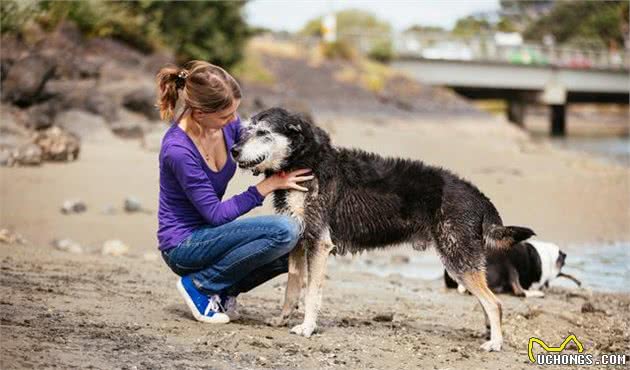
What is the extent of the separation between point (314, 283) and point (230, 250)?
62 cm

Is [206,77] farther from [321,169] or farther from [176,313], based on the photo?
[176,313]

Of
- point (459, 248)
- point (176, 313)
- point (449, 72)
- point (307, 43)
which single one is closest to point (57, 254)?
point (176, 313)

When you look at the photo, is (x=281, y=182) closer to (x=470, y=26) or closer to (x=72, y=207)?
(x=72, y=207)

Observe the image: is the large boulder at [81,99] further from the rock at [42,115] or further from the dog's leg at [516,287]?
the dog's leg at [516,287]

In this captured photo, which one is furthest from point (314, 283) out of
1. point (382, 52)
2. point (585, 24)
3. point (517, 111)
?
point (585, 24)

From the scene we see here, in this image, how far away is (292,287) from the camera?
6.68 meters

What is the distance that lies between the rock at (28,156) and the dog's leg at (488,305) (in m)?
10.2

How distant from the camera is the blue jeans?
6.32 metres

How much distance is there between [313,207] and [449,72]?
4115 centimetres

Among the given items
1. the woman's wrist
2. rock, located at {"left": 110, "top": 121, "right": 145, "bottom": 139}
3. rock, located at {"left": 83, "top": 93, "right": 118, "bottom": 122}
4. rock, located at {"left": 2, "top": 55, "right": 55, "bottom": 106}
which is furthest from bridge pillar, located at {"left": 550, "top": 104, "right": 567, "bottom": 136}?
the woman's wrist

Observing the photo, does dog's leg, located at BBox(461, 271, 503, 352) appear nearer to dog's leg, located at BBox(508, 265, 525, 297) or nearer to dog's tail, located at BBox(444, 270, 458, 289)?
dog's tail, located at BBox(444, 270, 458, 289)

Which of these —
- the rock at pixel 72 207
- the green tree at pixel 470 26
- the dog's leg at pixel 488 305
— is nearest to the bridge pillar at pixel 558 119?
the green tree at pixel 470 26

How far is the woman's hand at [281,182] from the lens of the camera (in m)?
6.33

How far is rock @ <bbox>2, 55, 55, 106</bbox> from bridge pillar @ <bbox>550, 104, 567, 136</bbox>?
40835 mm
